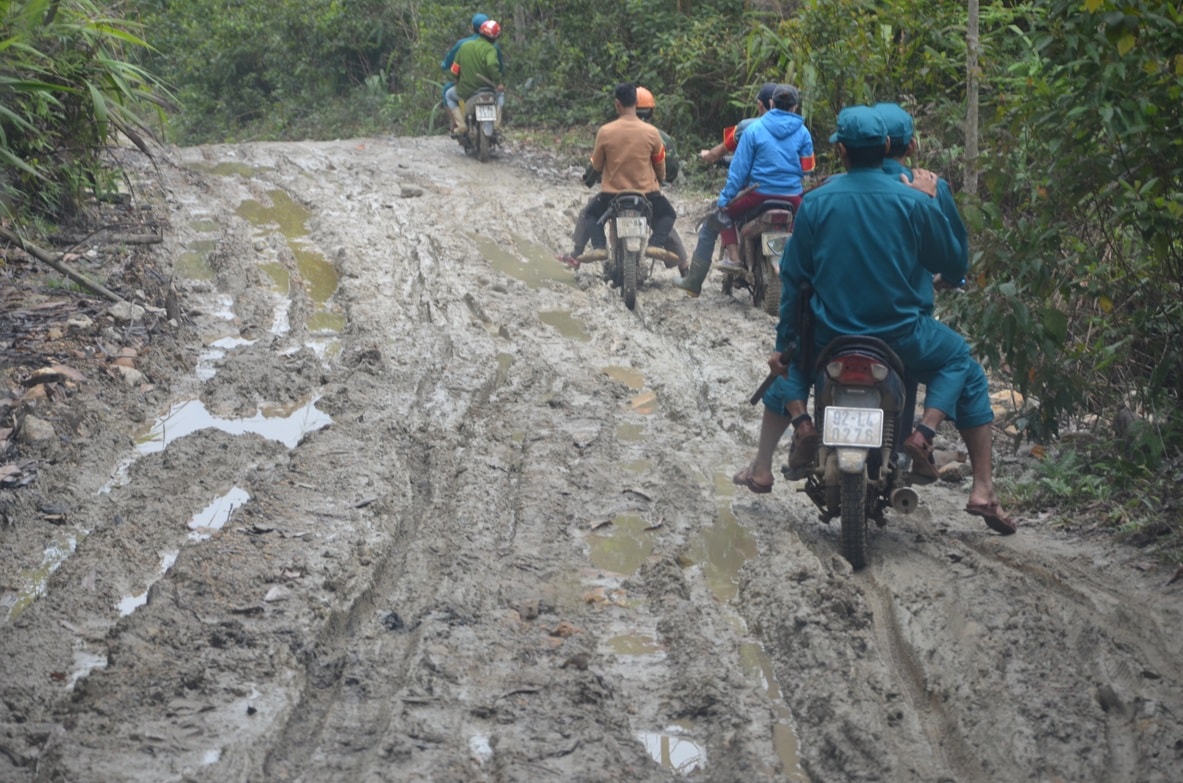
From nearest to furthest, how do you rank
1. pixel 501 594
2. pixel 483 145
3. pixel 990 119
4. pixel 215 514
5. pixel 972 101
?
pixel 501 594, pixel 215 514, pixel 972 101, pixel 990 119, pixel 483 145

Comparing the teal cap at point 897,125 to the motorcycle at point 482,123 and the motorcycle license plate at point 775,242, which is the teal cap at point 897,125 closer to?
the motorcycle license plate at point 775,242

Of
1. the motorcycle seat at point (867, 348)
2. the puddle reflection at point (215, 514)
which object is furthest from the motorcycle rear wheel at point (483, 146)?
the motorcycle seat at point (867, 348)

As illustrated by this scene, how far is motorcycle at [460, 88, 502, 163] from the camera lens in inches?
627

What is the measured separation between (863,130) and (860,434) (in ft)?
4.12

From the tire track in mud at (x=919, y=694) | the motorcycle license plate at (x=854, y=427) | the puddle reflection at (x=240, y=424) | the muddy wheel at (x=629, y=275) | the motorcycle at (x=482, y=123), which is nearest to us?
the tire track in mud at (x=919, y=694)

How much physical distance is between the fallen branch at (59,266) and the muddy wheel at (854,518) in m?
5.29

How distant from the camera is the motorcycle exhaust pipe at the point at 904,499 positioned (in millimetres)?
5137

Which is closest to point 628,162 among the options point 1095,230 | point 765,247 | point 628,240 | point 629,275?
point 628,240

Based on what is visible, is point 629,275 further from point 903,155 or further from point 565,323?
point 903,155

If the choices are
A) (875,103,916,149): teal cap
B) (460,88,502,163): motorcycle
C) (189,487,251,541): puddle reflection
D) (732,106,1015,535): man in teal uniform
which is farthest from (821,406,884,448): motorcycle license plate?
(460,88,502,163): motorcycle

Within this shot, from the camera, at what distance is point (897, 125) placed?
17.6 feet

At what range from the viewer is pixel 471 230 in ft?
39.1

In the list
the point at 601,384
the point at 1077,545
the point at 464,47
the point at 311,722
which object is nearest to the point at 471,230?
the point at 601,384

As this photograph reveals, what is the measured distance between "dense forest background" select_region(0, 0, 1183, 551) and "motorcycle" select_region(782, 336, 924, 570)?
1.13m
